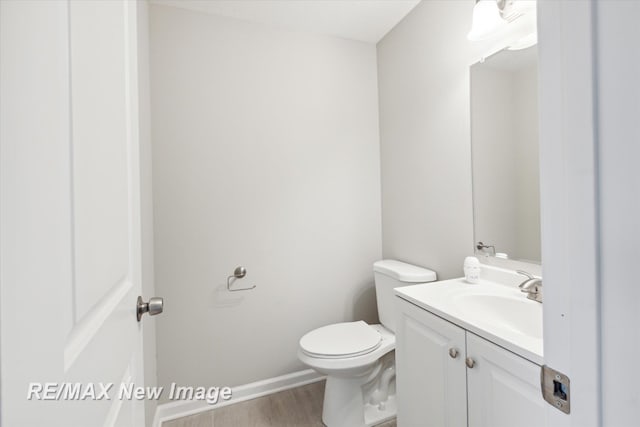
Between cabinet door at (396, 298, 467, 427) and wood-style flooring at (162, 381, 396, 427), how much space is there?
1.84ft

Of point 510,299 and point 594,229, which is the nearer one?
point 594,229

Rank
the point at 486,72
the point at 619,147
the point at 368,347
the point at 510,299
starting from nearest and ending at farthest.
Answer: the point at 619,147 → the point at 510,299 → the point at 486,72 → the point at 368,347

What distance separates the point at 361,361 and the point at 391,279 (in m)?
0.51

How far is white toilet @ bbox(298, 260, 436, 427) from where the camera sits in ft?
4.75

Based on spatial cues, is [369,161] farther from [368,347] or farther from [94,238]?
[94,238]

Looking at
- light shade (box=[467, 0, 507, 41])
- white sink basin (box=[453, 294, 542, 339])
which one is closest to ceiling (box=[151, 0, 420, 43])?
light shade (box=[467, 0, 507, 41])

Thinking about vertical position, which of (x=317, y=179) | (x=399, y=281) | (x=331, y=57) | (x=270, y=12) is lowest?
(x=399, y=281)

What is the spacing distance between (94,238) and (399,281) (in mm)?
1510

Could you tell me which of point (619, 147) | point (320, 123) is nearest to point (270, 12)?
point (320, 123)

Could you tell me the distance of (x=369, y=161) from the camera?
216 cm

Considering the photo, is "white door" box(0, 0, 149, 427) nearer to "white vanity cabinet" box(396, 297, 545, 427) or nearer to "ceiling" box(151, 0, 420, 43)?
"white vanity cabinet" box(396, 297, 545, 427)

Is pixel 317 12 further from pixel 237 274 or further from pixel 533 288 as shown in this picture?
pixel 533 288

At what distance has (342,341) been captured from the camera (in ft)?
5.21

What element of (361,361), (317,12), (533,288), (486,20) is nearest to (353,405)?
(361,361)
